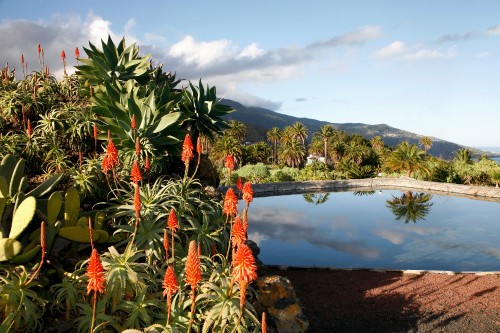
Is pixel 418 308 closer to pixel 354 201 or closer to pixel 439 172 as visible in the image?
pixel 354 201

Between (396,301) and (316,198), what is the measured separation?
1924 centimetres

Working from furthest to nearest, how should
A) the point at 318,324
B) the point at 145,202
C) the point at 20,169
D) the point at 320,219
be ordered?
the point at 320,219 < the point at 318,324 < the point at 145,202 < the point at 20,169

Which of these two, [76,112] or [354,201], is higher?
[76,112]

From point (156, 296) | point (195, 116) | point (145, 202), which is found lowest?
point (156, 296)

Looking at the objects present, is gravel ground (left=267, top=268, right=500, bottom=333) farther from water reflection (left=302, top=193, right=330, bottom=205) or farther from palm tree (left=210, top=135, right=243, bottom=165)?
palm tree (left=210, top=135, right=243, bottom=165)

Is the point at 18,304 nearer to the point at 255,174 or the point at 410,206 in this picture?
the point at 410,206

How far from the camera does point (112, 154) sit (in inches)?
216

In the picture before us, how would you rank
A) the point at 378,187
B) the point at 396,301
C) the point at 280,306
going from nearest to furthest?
the point at 280,306
the point at 396,301
the point at 378,187

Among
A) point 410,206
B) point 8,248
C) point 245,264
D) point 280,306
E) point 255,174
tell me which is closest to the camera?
point 245,264

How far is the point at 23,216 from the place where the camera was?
16.5ft

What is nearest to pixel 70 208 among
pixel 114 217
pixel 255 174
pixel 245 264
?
pixel 114 217

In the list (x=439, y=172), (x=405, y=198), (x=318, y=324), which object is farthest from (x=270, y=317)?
(x=439, y=172)

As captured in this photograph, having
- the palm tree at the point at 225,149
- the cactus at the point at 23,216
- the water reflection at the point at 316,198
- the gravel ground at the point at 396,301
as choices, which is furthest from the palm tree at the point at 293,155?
the cactus at the point at 23,216

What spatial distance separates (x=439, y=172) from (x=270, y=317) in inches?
1341
